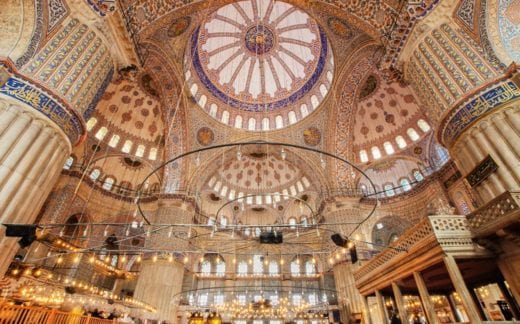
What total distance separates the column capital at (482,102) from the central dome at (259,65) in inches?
389

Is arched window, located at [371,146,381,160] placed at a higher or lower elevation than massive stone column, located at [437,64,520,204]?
higher

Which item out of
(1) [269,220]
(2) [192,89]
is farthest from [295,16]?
(1) [269,220]

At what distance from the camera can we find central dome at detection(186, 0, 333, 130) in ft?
54.0

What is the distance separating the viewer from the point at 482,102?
250 inches

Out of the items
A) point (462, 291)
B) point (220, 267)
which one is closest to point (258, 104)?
point (220, 267)

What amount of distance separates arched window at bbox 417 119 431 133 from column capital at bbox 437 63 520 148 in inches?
350

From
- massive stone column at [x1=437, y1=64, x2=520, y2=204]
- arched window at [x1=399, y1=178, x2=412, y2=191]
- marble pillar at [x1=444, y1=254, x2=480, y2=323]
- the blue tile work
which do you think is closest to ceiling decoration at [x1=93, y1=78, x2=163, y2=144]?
the blue tile work

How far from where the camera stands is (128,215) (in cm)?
1566

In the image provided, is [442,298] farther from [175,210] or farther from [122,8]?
[122,8]

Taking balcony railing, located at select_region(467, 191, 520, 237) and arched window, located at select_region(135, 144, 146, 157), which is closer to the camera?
balcony railing, located at select_region(467, 191, 520, 237)

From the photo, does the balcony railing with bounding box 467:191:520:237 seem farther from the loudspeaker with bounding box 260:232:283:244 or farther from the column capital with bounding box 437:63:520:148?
the loudspeaker with bounding box 260:232:283:244

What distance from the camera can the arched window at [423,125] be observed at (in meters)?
14.7

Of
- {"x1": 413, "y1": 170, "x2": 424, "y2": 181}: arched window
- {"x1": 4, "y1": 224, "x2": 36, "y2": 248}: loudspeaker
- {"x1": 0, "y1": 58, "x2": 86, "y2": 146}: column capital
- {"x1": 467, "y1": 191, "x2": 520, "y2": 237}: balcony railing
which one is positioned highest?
{"x1": 413, "y1": 170, "x2": 424, "y2": 181}: arched window

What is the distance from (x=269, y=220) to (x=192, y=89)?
465 inches
